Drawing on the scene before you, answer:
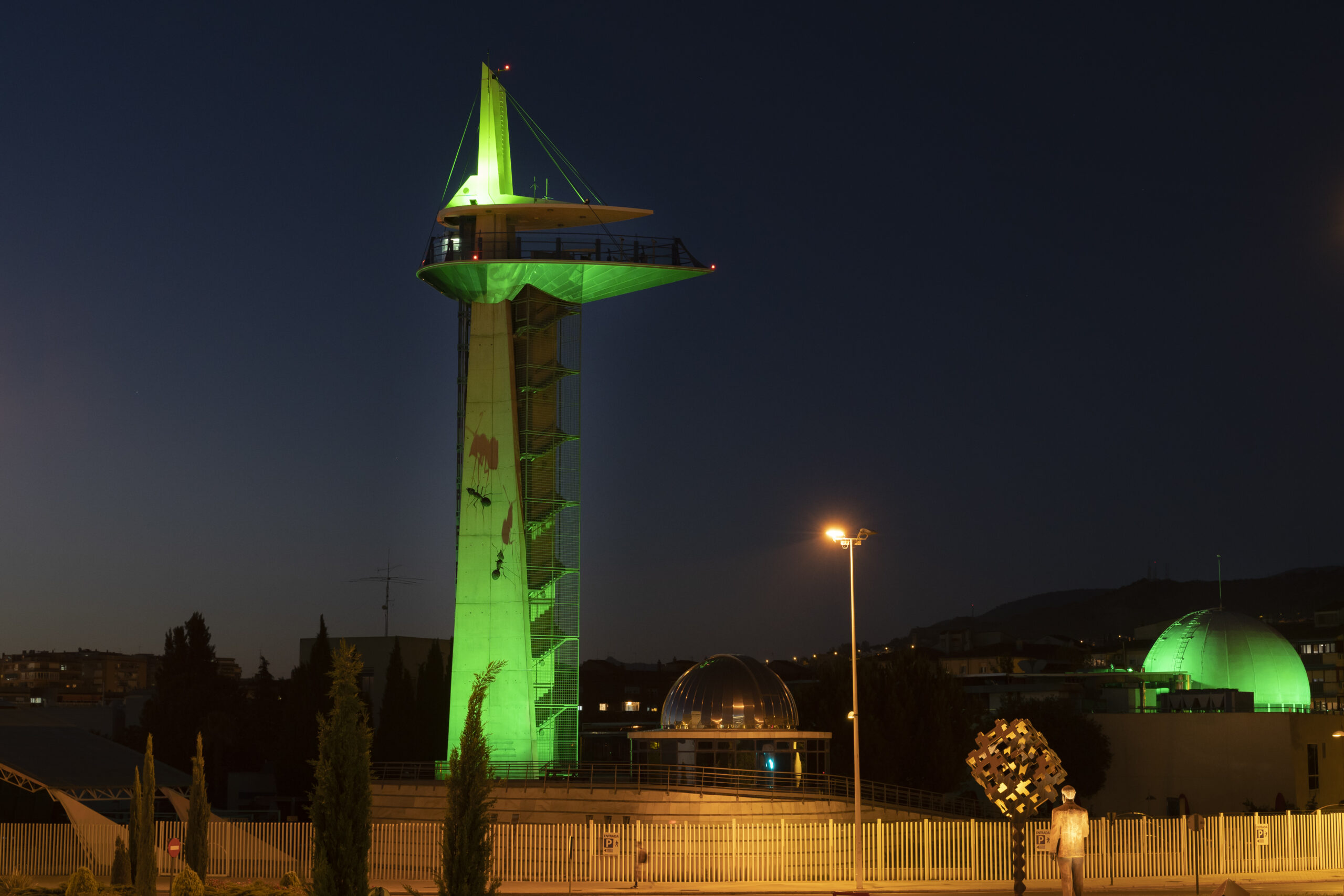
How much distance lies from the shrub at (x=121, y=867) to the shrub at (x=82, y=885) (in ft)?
9.86

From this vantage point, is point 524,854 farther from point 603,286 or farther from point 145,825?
point 603,286

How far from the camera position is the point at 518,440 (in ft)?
176

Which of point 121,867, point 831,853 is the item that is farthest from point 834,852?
point 121,867

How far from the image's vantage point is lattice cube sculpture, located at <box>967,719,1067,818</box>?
2359 centimetres

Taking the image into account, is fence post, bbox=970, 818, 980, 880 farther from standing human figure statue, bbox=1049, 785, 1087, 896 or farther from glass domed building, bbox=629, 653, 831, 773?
glass domed building, bbox=629, 653, 831, 773

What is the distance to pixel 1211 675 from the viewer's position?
240ft

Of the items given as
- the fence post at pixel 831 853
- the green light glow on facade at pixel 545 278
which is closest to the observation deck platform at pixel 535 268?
the green light glow on facade at pixel 545 278

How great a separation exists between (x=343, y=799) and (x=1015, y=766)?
1122 cm

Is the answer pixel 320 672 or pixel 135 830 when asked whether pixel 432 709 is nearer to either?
pixel 320 672

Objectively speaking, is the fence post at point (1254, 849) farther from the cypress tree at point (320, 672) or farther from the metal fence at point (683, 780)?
the cypress tree at point (320, 672)

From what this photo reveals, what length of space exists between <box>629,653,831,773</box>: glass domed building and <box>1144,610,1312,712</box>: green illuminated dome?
31771 mm

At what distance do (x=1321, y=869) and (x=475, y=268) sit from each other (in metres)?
34.4

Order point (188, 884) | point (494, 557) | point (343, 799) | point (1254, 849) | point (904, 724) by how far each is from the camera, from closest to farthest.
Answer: point (343, 799) → point (188, 884) → point (1254, 849) → point (494, 557) → point (904, 724)

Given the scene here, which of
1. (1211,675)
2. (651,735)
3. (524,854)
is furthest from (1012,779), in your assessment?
(1211,675)
